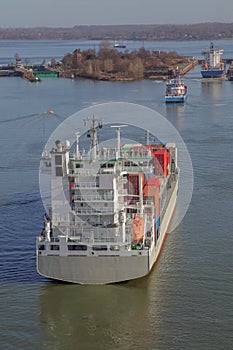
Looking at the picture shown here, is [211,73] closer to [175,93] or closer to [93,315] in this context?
[175,93]

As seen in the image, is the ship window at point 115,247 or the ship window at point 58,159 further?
the ship window at point 58,159

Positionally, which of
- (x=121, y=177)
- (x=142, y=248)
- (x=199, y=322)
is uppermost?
(x=121, y=177)

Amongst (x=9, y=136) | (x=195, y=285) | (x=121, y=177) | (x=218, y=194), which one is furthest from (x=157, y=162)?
(x=9, y=136)

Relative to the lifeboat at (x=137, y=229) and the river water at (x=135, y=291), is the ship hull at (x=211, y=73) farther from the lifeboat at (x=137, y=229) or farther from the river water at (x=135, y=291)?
the lifeboat at (x=137, y=229)

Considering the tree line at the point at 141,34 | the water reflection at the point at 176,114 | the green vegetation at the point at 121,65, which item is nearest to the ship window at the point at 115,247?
the water reflection at the point at 176,114

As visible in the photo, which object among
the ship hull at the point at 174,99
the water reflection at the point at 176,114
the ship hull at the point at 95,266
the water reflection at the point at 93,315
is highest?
the ship hull at the point at 174,99

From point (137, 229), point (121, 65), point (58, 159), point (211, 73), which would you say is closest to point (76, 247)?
point (137, 229)

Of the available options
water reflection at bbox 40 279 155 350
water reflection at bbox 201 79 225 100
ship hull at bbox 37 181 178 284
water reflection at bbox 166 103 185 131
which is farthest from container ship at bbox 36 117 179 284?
water reflection at bbox 201 79 225 100

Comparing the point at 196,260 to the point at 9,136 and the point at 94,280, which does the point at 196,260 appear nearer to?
the point at 94,280
